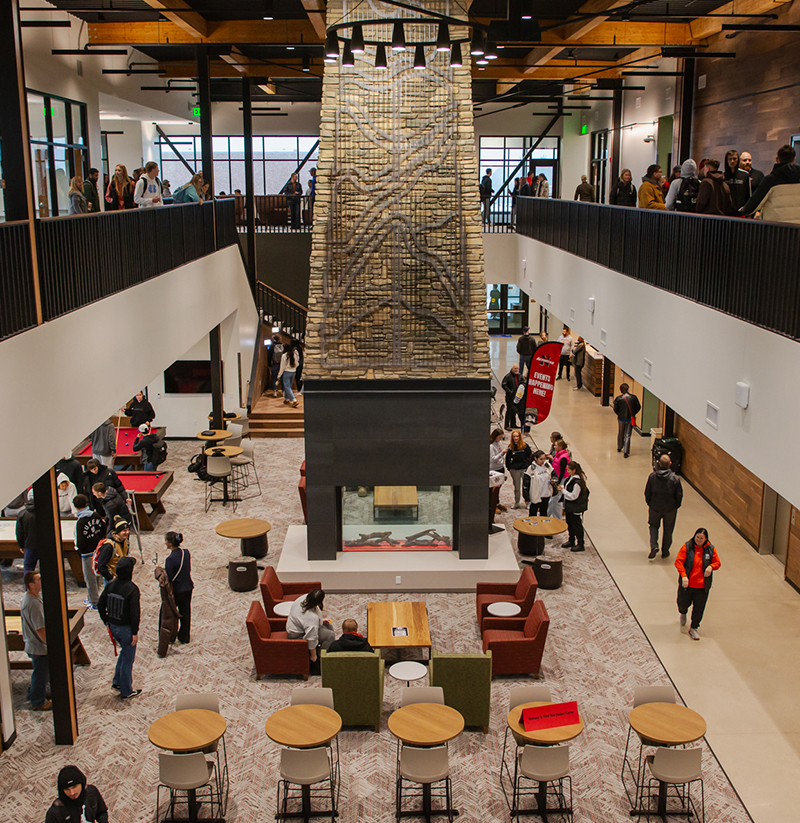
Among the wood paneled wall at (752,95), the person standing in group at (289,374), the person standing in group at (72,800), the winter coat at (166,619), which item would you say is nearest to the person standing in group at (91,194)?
the winter coat at (166,619)

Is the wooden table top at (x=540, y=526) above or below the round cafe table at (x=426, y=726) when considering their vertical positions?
above

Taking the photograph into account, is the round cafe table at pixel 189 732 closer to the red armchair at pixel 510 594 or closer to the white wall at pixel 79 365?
the white wall at pixel 79 365

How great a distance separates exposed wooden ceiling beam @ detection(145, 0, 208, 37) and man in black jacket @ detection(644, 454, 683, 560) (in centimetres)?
1061

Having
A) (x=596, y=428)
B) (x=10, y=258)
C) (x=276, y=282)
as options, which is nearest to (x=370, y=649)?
→ (x=10, y=258)

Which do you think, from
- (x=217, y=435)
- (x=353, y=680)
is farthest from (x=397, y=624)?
(x=217, y=435)

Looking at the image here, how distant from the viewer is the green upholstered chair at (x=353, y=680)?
10086 mm

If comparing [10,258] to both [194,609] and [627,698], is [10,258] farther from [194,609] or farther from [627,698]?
[627,698]

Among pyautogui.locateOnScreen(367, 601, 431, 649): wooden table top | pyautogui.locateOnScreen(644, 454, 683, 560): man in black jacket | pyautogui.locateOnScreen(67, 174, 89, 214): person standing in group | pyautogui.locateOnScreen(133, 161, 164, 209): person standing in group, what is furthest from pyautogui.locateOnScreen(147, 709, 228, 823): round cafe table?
pyautogui.locateOnScreen(133, 161, 164, 209): person standing in group

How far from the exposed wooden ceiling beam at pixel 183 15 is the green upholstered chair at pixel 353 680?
1033 centimetres

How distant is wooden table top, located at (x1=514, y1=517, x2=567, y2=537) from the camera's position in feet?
47.1

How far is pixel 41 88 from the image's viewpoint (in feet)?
56.0

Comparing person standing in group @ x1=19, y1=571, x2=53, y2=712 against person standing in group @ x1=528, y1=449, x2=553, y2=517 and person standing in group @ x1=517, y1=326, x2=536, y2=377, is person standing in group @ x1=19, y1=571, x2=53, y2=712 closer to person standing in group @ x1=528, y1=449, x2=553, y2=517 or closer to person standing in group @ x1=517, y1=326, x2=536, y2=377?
person standing in group @ x1=528, y1=449, x2=553, y2=517

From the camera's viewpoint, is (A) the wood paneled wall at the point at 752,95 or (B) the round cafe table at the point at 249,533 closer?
(B) the round cafe table at the point at 249,533

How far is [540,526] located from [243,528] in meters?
4.74
